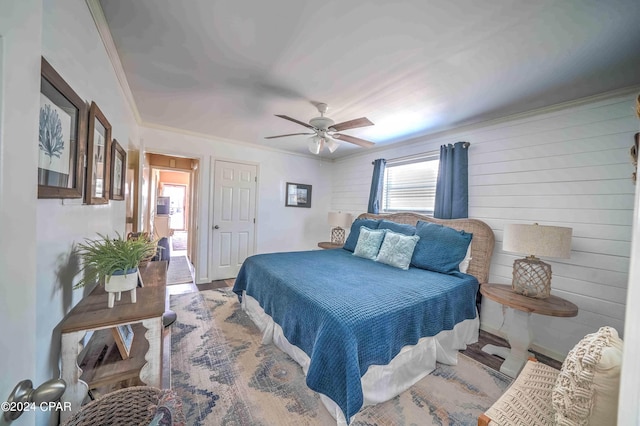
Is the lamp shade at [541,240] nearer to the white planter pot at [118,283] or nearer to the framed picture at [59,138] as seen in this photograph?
the white planter pot at [118,283]

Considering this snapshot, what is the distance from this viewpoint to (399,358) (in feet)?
5.50

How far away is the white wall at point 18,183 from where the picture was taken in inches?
17.1

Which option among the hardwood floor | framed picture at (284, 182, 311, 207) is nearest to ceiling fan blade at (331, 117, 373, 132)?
the hardwood floor

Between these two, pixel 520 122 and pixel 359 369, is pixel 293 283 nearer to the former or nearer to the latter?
pixel 359 369

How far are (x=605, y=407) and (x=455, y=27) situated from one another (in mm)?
1904

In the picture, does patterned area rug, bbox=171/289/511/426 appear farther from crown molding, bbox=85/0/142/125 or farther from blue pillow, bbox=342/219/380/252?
crown molding, bbox=85/0/142/125

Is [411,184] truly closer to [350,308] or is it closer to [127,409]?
[350,308]

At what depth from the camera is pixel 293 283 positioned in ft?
6.57

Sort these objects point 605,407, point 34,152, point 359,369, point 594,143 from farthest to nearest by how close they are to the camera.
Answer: point 594,143 → point 359,369 → point 605,407 → point 34,152

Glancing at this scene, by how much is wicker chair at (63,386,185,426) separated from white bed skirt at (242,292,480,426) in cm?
95

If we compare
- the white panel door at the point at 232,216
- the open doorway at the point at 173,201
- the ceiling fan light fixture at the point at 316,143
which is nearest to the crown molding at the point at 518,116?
the ceiling fan light fixture at the point at 316,143

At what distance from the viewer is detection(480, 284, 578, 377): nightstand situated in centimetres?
188

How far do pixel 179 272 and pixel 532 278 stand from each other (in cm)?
521

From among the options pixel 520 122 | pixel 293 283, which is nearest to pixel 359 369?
pixel 293 283
